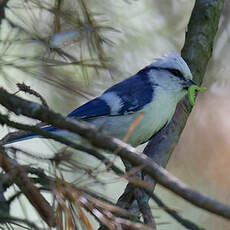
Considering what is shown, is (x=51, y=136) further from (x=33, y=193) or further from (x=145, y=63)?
(x=145, y=63)

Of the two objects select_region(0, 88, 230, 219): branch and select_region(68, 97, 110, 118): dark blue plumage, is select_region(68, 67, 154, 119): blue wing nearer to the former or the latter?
select_region(68, 97, 110, 118): dark blue plumage

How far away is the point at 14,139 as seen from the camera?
7.84ft

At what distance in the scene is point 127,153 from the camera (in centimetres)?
127

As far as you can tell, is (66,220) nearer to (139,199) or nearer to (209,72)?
(139,199)

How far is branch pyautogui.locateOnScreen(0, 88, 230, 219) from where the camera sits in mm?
1145

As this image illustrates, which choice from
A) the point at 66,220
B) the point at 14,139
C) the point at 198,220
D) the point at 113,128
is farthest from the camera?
the point at 198,220

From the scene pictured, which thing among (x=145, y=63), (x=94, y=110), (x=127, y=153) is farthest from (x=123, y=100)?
(x=127, y=153)

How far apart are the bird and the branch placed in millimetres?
1179

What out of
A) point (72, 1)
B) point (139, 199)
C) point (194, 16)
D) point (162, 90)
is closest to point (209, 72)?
point (194, 16)

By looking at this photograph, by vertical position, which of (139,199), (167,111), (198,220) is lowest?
(198,220)

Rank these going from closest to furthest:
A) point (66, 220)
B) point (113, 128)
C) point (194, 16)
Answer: point (66, 220)
point (113, 128)
point (194, 16)

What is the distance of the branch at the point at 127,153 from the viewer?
114cm

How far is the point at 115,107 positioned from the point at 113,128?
0.13 meters

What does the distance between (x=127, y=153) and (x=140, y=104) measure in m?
1.43
